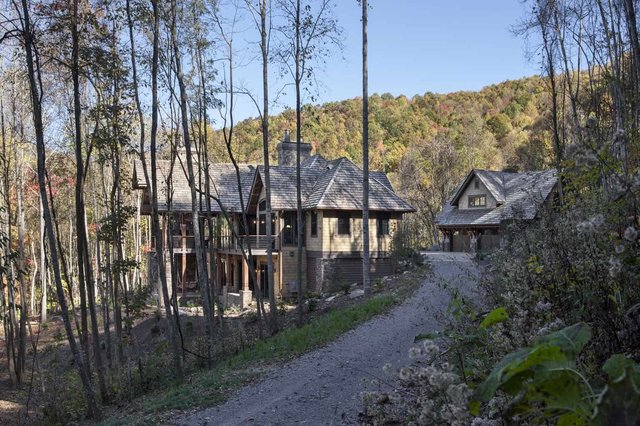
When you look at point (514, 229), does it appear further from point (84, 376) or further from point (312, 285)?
point (312, 285)

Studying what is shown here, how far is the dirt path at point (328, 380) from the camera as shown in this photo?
24.6 feet

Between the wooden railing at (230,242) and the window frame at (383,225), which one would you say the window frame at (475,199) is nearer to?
the window frame at (383,225)

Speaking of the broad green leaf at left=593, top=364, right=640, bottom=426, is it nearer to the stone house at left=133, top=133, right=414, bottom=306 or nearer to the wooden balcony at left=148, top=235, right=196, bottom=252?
the stone house at left=133, top=133, right=414, bottom=306

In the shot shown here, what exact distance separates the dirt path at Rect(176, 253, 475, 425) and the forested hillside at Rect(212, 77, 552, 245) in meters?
19.2

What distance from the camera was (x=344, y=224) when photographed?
27719 mm

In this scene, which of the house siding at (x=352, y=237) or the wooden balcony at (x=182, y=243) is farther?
the wooden balcony at (x=182, y=243)

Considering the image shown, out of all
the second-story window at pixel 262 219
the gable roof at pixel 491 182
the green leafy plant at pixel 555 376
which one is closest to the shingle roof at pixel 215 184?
the second-story window at pixel 262 219

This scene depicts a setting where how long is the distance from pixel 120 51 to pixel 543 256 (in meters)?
12.4

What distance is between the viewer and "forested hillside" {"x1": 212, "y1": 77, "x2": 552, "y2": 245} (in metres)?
43.1

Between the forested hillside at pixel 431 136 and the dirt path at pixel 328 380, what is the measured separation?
1917cm

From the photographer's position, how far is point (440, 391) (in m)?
2.49

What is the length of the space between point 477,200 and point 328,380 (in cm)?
3076

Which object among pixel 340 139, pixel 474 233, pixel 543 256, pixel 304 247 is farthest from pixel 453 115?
pixel 543 256

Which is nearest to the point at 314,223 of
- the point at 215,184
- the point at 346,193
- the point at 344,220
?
the point at 344,220
